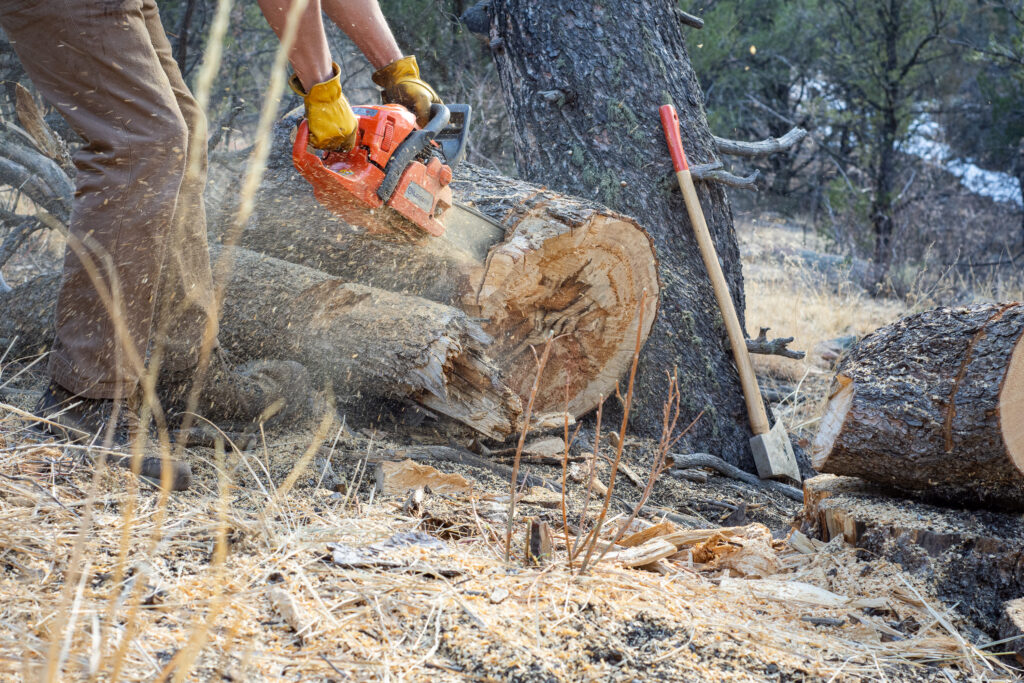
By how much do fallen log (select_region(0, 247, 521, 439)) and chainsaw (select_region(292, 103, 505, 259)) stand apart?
0.26 m

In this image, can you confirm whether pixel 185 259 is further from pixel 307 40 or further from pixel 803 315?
pixel 803 315

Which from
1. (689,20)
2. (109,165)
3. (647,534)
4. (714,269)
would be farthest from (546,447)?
(689,20)

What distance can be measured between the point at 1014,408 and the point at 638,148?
5.94 ft

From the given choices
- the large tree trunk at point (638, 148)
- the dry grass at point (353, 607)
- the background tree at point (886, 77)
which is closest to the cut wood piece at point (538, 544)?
the dry grass at point (353, 607)

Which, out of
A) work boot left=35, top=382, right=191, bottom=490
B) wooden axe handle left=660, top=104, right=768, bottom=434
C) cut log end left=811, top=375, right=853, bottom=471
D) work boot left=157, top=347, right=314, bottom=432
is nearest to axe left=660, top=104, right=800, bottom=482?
wooden axe handle left=660, top=104, right=768, bottom=434

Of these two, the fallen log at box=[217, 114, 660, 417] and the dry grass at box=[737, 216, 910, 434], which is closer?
the fallen log at box=[217, 114, 660, 417]

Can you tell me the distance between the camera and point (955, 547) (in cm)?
192

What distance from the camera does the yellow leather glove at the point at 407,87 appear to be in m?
2.57

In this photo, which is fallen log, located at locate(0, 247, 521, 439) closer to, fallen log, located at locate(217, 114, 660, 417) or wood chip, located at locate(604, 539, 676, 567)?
fallen log, located at locate(217, 114, 660, 417)

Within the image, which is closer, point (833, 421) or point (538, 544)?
point (538, 544)

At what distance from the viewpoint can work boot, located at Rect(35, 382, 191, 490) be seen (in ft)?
6.18

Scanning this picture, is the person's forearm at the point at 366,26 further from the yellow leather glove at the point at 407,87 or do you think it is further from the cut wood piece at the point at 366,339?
the cut wood piece at the point at 366,339

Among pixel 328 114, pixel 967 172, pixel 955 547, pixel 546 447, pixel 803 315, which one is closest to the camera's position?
pixel 955 547

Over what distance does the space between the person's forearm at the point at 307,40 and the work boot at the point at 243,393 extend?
884 millimetres
